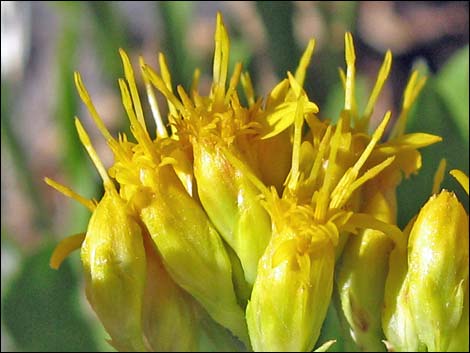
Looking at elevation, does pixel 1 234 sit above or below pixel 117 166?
below

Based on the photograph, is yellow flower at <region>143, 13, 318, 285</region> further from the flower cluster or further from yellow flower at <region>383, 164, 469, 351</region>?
yellow flower at <region>383, 164, 469, 351</region>

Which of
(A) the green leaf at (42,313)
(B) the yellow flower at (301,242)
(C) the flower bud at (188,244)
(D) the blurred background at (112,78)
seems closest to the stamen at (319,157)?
(B) the yellow flower at (301,242)

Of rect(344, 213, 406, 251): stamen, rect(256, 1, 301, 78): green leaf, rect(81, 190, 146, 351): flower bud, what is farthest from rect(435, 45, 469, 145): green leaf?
rect(81, 190, 146, 351): flower bud

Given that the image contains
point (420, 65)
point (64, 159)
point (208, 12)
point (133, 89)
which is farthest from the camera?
point (208, 12)

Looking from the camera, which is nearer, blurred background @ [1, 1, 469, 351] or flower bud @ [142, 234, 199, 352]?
flower bud @ [142, 234, 199, 352]

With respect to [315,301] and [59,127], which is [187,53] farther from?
[315,301]

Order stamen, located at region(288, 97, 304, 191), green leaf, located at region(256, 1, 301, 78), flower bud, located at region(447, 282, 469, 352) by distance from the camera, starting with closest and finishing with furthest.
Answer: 1. stamen, located at region(288, 97, 304, 191)
2. flower bud, located at region(447, 282, 469, 352)
3. green leaf, located at region(256, 1, 301, 78)

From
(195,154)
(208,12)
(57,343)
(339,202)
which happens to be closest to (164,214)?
(195,154)
